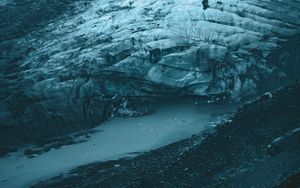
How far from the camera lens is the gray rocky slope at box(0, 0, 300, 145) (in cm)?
1730

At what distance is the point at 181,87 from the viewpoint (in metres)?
17.5

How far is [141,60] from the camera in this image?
1830cm

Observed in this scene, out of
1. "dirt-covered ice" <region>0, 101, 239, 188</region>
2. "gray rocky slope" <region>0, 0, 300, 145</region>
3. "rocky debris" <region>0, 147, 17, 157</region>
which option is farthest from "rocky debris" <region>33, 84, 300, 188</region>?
"gray rocky slope" <region>0, 0, 300, 145</region>

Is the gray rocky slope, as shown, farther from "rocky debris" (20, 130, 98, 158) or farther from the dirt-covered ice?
the dirt-covered ice

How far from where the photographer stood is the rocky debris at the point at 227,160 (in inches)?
421

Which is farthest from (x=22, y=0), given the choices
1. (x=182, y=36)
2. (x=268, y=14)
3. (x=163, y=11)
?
→ (x=268, y=14)

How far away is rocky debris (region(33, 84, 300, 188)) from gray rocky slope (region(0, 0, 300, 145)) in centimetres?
355

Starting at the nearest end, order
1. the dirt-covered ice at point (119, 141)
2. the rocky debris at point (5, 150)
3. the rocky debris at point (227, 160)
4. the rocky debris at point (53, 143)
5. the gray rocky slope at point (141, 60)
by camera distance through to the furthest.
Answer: the rocky debris at point (227, 160) < the dirt-covered ice at point (119, 141) < the rocky debris at point (53, 143) < the rocky debris at point (5, 150) < the gray rocky slope at point (141, 60)

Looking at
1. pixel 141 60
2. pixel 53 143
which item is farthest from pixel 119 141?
pixel 141 60

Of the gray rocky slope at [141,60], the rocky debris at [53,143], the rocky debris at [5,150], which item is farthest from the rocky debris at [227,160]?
the gray rocky slope at [141,60]

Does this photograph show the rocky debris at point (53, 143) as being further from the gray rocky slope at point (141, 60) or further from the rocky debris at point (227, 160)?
the rocky debris at point (227, 160)

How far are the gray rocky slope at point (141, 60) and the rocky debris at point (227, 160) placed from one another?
355 centimetres

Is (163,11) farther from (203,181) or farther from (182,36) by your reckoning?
(203,181)

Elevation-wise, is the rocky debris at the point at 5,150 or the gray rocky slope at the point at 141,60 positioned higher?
the gray rocky slope at the point at 141,60
